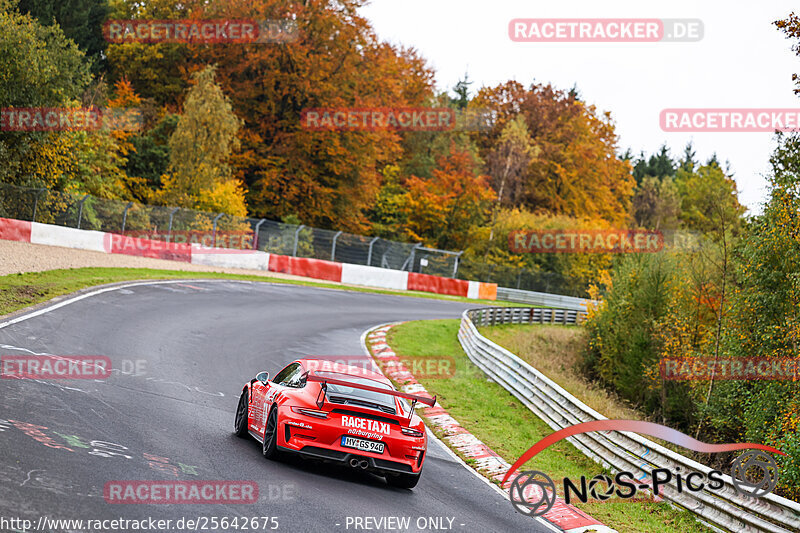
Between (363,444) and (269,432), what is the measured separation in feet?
3.86

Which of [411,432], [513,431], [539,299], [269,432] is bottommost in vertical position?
[513,431]

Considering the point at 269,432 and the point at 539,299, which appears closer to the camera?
the point at 269,432

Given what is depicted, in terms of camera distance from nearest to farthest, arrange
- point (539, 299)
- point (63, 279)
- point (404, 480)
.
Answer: point (404, 480)
point (63, 279)
point (539, 299)

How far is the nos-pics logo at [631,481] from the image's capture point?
930 cm

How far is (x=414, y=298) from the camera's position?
3919 cm

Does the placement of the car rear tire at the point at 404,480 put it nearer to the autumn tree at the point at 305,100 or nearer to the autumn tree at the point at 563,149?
the autumn tree at the point at 305,100

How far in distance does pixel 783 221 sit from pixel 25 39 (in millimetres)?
25826

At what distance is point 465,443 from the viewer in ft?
42.5

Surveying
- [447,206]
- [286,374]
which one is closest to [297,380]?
[286,374]

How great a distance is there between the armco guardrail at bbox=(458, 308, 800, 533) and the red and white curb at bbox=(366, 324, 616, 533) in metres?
1.36

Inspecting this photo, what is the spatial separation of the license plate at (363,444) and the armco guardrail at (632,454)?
156 inches

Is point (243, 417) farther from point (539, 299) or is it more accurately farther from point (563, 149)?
point (563, 149)

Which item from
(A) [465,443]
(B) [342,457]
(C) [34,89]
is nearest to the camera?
(B) [342,457]

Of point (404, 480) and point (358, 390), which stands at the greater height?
point (358, 390)
